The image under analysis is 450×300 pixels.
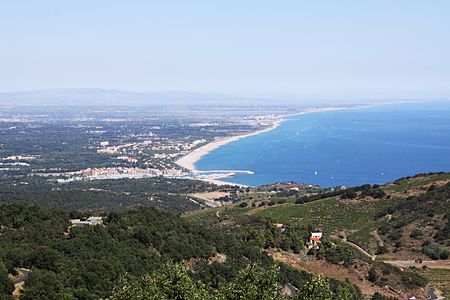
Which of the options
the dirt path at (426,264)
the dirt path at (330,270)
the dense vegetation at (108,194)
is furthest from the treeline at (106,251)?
the dense vegetation at (108,194)

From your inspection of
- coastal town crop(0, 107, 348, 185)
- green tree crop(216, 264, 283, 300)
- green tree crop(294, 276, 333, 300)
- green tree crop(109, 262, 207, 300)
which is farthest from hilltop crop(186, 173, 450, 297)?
coastal town crop(0, 107, 348, 185)

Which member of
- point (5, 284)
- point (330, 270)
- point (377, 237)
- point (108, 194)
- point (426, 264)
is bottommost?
point (108, 194)

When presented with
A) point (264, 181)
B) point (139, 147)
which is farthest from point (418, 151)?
point (139, 147)

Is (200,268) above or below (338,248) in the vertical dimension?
above

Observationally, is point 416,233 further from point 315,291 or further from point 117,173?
point 117,173

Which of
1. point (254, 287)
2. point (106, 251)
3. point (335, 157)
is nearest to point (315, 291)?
point (254, 287)

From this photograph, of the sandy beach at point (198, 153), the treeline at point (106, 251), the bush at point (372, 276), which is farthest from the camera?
the sandy beach at point (198, 153)

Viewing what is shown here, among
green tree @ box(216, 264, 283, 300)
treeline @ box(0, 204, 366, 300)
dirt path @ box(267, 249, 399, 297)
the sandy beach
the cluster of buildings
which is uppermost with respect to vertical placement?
green tree @ box(216, 264, 283, 300)

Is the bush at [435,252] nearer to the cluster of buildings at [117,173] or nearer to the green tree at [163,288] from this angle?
the green tree at [163,288]

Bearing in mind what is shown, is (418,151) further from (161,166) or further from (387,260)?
(387,260)

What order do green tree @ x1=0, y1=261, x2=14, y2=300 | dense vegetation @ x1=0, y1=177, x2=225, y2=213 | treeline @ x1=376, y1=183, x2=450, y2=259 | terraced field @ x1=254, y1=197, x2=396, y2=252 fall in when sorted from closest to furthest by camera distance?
green tree @ x1=0, y1=261, x2=14, y2=300
treeline @ x1=376, y1=183, x2=450, y2=259
terraced field @ x1=254, y1=197, x2=396, y2=252
dense vegetation @ x1=0, y1=177, x2=225, y2=213

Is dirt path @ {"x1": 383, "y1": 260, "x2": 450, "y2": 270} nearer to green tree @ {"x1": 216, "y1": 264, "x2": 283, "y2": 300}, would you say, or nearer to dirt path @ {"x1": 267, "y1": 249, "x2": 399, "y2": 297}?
dirt path @ {"x1": 267, "y1": 249, "x2": 399, "y2": 297}
